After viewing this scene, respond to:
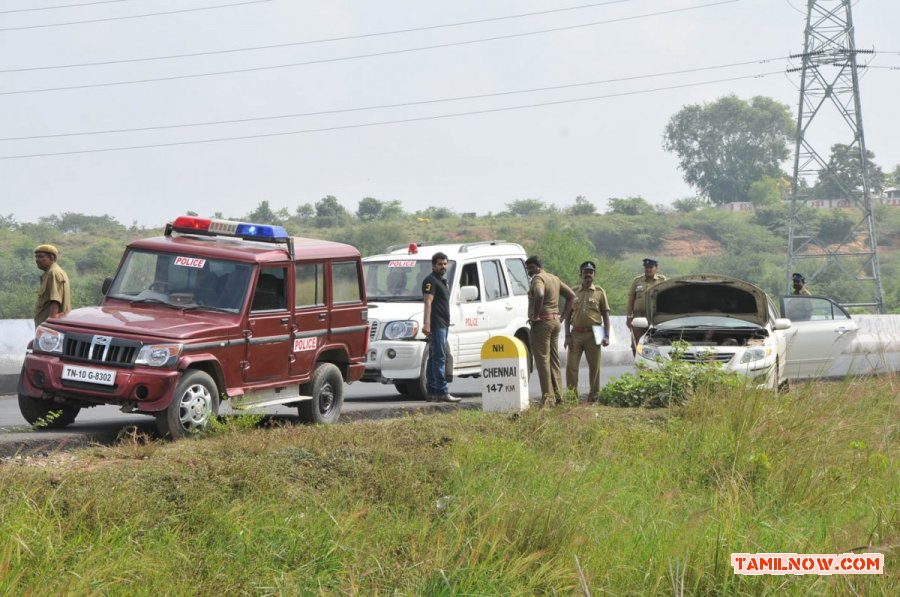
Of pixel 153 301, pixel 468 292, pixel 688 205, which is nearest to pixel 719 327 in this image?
pixel 468 292

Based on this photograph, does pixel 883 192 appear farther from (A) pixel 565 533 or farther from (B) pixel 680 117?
(A) pixel 565 533

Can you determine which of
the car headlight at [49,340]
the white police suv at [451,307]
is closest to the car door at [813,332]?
the white police suv at [451,307]

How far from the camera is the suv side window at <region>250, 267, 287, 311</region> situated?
12664 mm

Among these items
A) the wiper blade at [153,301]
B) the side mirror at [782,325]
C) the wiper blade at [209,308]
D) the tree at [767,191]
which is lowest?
the side mirror at [782,325]

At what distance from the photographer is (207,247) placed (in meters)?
12.7

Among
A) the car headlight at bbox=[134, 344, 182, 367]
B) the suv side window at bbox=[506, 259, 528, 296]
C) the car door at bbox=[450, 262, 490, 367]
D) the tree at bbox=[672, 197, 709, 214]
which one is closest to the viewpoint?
the car headlight at bbox=[134, 344, 182, 367]

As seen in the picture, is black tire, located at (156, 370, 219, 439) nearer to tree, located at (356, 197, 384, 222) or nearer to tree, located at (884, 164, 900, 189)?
tree, located at (356, 197, 384, 222)

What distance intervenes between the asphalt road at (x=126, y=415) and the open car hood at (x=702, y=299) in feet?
7.02

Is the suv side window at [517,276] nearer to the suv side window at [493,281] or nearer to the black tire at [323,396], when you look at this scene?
the suv side window at [493,281]

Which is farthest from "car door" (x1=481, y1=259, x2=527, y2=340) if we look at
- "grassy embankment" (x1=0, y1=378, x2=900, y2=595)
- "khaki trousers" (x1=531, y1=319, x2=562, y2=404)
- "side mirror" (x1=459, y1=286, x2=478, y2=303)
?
"grassy embankment" (x1=0, y1=378, x2=900, y2=595)

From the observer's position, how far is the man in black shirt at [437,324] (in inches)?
648

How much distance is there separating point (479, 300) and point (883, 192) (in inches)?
5995

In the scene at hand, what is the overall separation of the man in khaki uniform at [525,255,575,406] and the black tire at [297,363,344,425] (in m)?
2.55

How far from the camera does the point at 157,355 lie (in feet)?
37.2
